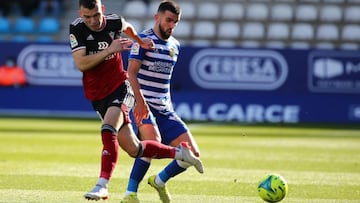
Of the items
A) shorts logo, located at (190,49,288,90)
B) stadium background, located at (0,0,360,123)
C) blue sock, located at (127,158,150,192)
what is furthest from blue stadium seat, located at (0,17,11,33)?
blue sock, located at (127,158,150,192)

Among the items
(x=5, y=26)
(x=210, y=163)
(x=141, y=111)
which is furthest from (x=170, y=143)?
(x=5, y=26)

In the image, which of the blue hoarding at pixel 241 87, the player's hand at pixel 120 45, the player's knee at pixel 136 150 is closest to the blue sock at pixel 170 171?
the player's knee at pixel 136 150

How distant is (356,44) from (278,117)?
579 centimetres

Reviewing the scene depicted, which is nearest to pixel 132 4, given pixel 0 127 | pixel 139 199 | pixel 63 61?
pixel 63 61

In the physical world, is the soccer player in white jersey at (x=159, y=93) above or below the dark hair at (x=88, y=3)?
below

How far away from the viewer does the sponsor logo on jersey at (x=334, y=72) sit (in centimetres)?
2148

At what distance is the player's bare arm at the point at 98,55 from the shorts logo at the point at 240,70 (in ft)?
45.1

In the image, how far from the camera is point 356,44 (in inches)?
1017

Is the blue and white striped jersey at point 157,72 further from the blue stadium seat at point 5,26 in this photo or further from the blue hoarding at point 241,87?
the blue stadium seat at point 5,26

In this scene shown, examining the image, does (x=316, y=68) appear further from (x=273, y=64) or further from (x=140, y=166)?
(x=140, y=166)

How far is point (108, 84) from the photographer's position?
27.1ft

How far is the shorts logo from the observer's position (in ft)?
71.0

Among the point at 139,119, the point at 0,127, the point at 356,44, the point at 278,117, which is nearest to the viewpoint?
the point at 139,119

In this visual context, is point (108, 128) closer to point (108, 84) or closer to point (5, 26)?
point (108, 84)
